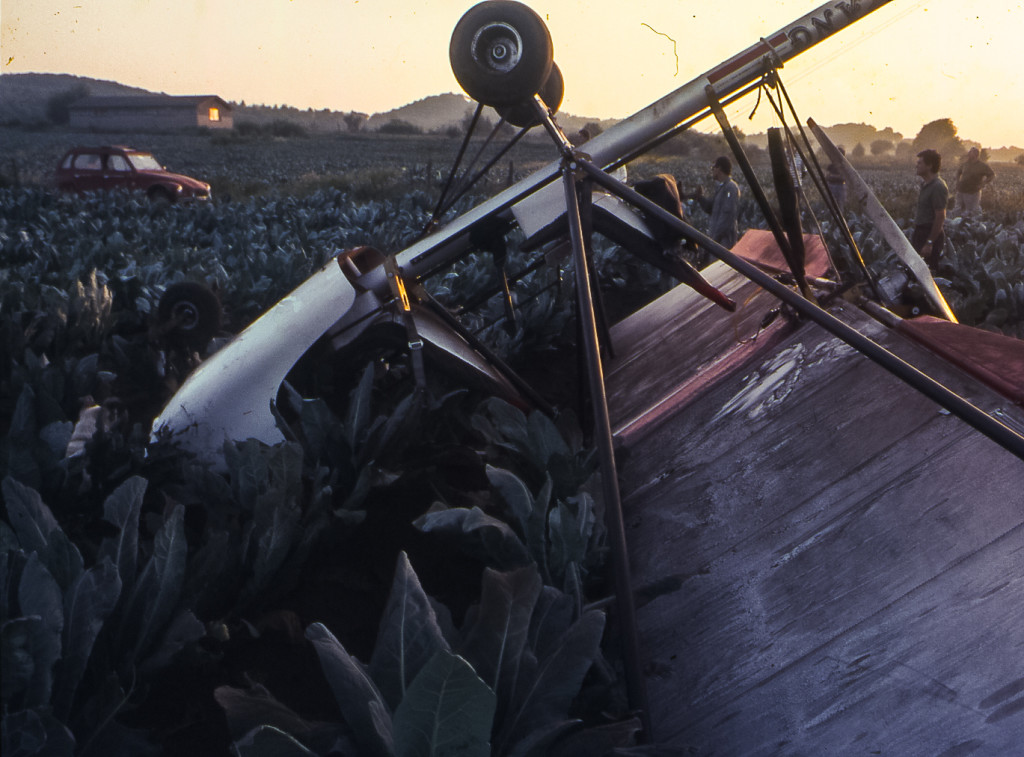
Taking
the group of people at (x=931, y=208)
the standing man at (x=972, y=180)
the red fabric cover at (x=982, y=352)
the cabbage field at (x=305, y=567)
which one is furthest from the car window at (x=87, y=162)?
the red fabric cover at (x=982, y=352)

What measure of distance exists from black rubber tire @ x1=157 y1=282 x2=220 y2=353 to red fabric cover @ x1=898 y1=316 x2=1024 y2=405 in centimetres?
483

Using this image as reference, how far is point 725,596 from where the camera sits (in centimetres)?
256

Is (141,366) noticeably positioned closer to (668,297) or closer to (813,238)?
(668,297)

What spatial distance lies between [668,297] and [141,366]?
383cm

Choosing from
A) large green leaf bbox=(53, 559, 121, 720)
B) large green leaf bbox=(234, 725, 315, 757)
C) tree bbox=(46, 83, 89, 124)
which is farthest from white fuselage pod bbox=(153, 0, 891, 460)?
tree bbox=(46, 83, 89, 124)

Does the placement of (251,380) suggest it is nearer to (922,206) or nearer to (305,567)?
(305,567)

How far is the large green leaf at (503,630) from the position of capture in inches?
80.4

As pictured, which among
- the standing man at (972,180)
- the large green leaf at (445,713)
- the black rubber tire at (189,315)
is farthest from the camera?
the standing man at (972,180)

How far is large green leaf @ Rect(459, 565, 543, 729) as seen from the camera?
204cm

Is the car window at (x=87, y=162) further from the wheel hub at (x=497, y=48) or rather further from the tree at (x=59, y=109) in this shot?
the tree at (x=59, y=109)

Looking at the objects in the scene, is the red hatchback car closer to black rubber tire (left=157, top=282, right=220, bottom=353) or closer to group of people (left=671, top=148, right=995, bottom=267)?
group of people (left=671, top=148, right=995, bottom=267)

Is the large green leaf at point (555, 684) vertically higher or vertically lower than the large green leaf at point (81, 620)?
lower

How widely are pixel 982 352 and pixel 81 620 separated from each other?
286cm

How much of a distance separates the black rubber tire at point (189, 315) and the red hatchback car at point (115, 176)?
63.5 feet
